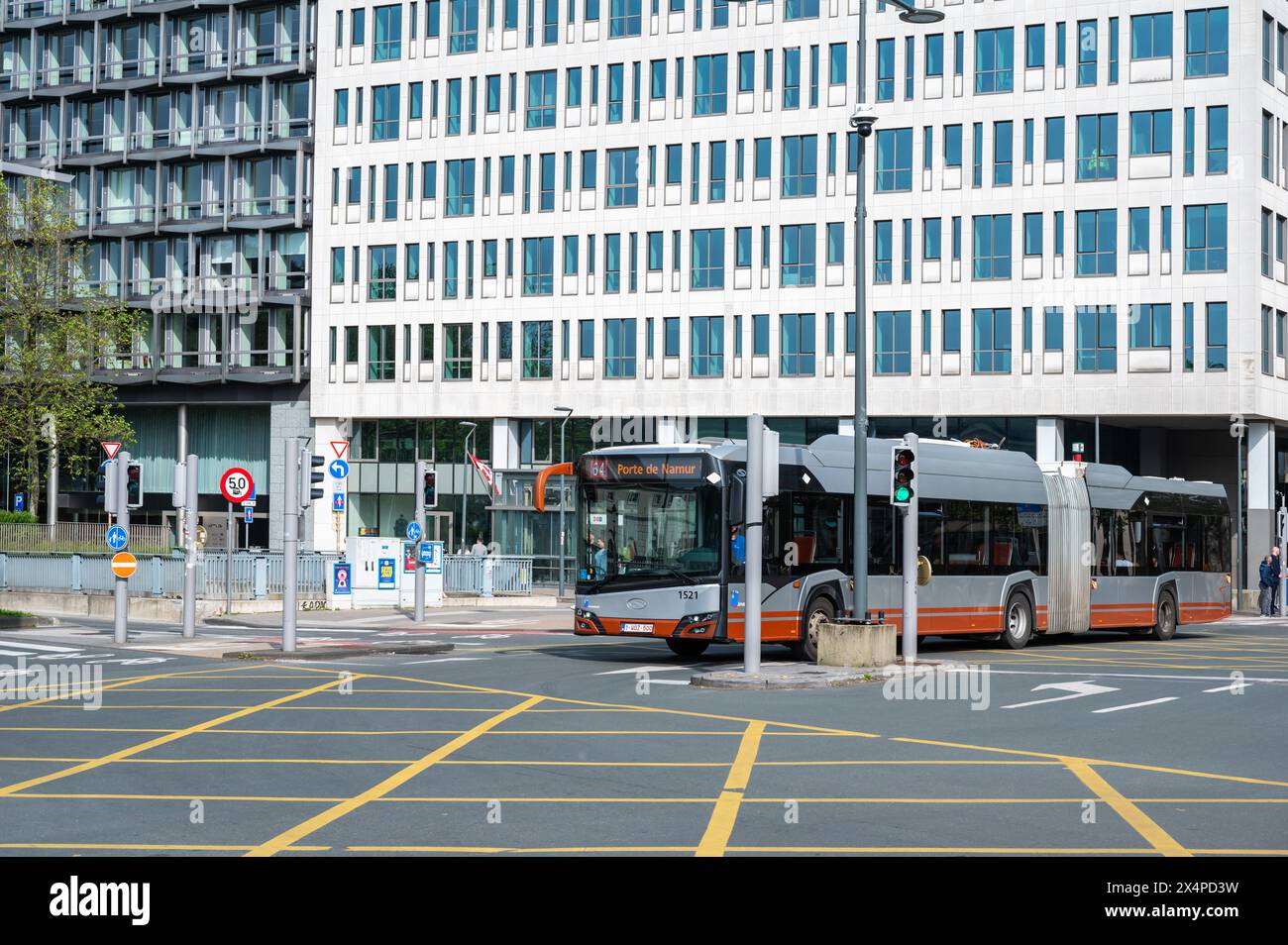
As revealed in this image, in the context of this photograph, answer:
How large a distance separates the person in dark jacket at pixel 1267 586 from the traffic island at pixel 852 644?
28.5m

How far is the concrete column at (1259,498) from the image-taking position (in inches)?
2120

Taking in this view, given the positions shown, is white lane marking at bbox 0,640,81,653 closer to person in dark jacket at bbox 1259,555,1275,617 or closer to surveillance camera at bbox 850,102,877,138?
surveillance camera at bbox 850,102,877,138

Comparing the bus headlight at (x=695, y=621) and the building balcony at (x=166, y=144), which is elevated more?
the building balcony at (x=166, y=144)

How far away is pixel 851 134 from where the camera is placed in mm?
57562

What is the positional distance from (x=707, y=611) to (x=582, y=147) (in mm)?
42051

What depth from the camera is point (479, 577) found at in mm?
46656

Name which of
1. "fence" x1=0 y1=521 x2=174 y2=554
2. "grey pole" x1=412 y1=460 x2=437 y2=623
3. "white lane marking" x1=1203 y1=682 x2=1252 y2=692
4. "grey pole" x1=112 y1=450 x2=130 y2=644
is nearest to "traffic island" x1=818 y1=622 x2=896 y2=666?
"white lane marking" x1=1203 y1=682 x2=1252 y2=692

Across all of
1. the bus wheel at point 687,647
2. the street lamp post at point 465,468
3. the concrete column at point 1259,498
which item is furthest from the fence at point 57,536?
the concrete column at point 1259,498

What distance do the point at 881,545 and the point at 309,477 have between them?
386 inches

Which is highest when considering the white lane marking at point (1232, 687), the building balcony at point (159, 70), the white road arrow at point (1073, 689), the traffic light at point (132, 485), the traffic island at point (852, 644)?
the building balcony at point (159, 70)

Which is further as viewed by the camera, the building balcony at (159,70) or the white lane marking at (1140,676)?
the building balcony at (159,70)

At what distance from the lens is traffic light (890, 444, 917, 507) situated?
21.8m

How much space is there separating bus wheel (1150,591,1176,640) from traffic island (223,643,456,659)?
1382cm

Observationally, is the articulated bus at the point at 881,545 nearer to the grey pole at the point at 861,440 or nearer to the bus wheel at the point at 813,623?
the bus wheel at the point at 813,623
